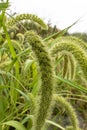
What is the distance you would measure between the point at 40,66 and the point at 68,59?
0.65m

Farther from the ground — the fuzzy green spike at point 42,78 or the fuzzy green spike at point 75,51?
the fuzzy green spike at point 75,51

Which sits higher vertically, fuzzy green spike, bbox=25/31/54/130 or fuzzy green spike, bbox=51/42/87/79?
fuzzy green spike, bbox=51/42/87/79

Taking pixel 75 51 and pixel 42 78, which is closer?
pixel 42 78

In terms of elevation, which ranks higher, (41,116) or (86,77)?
(86,77)

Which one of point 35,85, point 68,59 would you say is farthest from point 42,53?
point 35,85

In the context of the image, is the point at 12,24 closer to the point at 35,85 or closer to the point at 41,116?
the point at 35,85

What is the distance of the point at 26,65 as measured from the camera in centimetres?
194

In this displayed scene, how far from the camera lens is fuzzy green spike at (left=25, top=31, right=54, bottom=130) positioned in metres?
0.87

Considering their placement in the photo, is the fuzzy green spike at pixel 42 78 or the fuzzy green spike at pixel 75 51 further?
the fuzzy green spike at pixel 75 51

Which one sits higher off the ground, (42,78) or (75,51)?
(75,51)

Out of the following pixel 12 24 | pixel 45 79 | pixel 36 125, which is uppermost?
pixel 12 24

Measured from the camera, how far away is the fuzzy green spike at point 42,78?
2.85 ft

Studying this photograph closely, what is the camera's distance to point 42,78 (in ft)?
2.97

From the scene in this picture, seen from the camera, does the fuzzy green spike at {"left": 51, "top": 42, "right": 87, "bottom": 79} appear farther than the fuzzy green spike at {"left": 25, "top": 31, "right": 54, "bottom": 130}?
Yes
